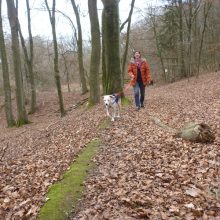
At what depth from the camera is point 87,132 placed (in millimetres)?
10445

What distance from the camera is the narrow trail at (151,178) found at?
5.02 meters

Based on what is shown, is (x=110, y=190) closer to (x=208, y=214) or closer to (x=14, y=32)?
(x=208, y=214)

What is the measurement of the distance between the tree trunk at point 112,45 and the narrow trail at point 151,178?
15.4ft

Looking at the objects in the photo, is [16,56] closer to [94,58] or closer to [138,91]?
[94,58]

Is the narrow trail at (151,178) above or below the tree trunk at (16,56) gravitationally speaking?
below

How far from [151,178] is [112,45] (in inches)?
353

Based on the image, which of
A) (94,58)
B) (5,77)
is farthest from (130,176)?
(5,77)

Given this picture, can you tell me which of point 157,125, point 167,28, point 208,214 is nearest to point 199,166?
point 208,214

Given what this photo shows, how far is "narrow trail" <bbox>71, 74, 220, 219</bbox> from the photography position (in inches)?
198

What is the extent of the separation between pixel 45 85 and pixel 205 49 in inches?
833

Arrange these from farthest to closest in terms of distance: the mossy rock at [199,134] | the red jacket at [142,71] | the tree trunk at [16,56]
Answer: the tree trunk at [16,56] → the red jacket at [142,71] → the mossy rock at [199,134]

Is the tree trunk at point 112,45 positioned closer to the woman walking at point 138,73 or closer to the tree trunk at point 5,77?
the woman walking at point 138,73

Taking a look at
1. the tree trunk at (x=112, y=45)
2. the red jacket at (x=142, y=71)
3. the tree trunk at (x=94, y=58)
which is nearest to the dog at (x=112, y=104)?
the red jacket at (x=142, y=71)

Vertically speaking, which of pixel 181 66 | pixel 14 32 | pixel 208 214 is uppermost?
pixel 14 32
